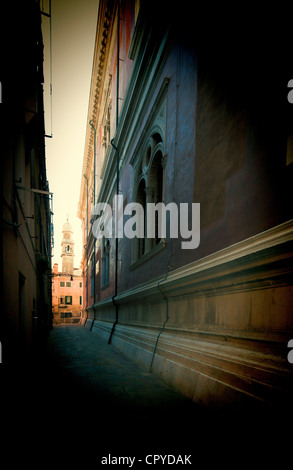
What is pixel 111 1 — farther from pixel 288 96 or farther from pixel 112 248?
pixel 288 96

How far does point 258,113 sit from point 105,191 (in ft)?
40.3

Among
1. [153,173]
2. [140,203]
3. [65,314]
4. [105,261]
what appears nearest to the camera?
[153,173]

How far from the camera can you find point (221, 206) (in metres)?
3.27

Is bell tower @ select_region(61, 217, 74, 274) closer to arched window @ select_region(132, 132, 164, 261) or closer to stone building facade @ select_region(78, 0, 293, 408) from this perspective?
arched window @ select_region(132, 132, 164, 261)

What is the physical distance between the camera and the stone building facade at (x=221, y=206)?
2291mm

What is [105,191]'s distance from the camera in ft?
47.2

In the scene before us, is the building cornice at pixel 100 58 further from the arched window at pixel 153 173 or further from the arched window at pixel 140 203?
the arched window at pixel 140 203

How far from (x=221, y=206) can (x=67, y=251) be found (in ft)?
222
